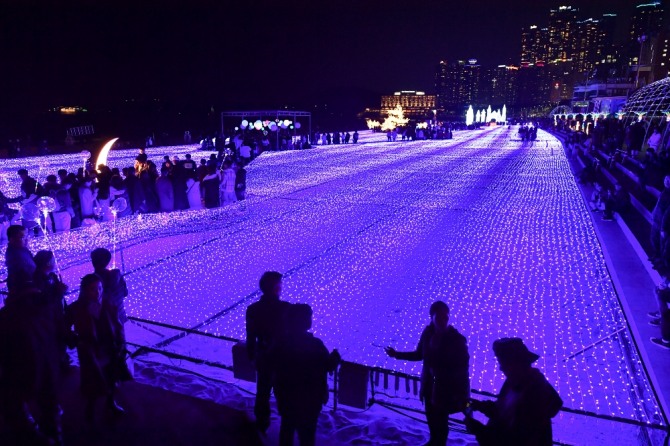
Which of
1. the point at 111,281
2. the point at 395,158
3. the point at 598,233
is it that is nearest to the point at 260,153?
the point at 395,158

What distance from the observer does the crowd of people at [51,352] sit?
3.35 m

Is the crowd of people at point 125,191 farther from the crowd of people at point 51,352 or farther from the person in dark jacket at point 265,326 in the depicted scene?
the person in dark jacket at point 265,326

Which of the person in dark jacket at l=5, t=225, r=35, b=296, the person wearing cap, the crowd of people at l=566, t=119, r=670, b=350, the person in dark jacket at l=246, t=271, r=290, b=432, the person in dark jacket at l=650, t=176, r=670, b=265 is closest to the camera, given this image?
the person wearing cap

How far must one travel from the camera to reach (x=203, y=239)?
1031 centimetres

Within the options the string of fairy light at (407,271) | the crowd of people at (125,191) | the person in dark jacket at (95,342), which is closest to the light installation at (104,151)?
the crowd of people at (125,191)

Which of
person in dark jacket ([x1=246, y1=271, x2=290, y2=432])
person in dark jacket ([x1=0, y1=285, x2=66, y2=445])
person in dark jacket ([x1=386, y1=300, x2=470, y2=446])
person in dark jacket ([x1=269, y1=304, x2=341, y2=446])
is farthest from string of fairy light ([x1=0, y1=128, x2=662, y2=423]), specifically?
person in dark jacket ([x1=0, y1=285, x2=66, y2=445])

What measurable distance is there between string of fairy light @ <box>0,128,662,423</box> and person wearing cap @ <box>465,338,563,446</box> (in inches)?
82.6

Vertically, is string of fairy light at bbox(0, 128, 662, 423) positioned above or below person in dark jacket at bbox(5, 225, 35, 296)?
below

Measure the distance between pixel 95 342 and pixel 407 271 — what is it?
5.34 meters

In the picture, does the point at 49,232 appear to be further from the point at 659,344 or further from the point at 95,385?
the point at 659,344

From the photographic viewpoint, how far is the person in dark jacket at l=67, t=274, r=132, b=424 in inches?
146

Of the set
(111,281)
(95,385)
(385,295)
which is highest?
(111,281)

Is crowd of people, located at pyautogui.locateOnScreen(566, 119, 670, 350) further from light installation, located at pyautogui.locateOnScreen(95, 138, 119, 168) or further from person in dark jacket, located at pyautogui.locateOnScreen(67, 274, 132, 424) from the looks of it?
light installation, located at pyautogui.locateOnScreen(95, 138, 119, 168)

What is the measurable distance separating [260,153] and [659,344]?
29.1 meters
